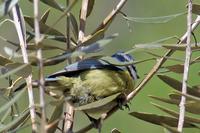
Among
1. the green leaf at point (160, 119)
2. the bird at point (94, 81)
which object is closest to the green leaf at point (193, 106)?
the green leaf at point (160, 119)

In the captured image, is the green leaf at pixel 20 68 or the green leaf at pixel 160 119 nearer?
the green leaf at pixel 20 68

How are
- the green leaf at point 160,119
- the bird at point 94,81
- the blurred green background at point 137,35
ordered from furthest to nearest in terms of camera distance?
the blurred green background at point 137,35, the bird at point 94,81, the green leaf at point 160,119

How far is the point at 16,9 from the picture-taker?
113 centimetres

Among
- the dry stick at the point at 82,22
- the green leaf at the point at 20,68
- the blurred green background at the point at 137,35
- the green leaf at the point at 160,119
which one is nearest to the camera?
the green leaf at the point at 20,68

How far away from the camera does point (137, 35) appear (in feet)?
14.3

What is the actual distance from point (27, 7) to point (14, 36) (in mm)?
377

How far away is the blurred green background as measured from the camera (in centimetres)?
364

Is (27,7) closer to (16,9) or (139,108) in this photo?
(139,108)

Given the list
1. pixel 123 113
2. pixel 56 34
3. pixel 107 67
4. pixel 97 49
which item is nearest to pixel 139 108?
pixel 123 113

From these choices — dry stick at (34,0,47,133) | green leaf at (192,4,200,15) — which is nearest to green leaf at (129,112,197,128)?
green leaf at (192,4,200,15)

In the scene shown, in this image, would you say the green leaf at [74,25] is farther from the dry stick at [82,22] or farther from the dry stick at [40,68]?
the dry stick at [40,68]

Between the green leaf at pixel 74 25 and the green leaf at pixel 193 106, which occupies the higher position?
the green leaf at pixel 74 25

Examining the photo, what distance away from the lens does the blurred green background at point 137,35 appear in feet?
11.9

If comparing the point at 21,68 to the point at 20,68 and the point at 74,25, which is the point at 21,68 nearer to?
the point at 20,68
